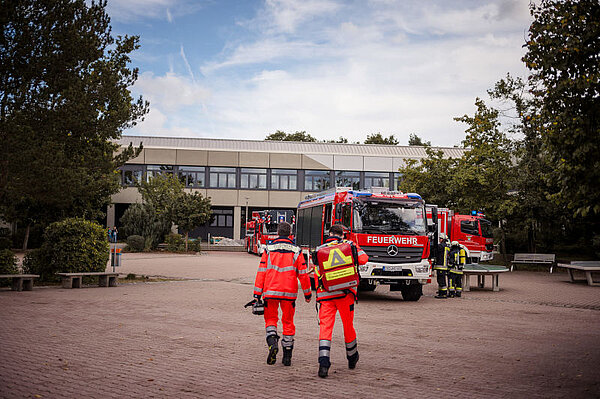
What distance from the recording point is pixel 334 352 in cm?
844

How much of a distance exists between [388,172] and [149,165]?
2565cm

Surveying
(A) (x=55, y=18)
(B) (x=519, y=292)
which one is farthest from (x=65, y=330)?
(B) (x=519, y=292)

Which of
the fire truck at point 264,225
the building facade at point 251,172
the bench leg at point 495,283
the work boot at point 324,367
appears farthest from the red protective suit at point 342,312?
the building facade at point 251,172

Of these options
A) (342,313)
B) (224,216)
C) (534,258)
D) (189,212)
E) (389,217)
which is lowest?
(342,313)

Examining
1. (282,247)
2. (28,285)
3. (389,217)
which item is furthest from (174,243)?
(282,247)

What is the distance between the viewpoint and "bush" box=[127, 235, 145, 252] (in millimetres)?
43750

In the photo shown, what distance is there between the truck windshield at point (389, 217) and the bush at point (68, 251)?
Result: 8315 millimetres

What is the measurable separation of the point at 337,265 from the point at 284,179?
55063mm

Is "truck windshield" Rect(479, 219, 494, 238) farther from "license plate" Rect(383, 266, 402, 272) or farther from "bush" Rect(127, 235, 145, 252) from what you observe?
"bush" Rect(127, 235, 145, 252)

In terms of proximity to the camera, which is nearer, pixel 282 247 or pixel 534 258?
pixel 282 247

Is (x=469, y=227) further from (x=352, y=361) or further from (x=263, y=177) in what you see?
(x=263, y=177)

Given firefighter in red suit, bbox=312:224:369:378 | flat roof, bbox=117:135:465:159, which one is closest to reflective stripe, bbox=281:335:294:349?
firefighter in red suit, bbox=312:224:369:378

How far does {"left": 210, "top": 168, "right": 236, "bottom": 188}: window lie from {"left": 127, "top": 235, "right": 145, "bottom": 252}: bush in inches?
723

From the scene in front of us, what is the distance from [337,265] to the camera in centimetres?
738
